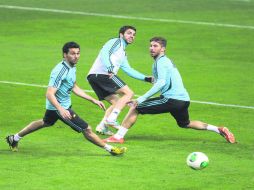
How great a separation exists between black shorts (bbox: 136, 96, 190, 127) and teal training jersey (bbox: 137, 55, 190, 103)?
0.34 feet

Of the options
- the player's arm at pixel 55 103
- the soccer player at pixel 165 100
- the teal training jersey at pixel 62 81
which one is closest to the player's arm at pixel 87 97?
the teal training jersey at pixel 62 81

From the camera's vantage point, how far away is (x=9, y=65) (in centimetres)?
2898

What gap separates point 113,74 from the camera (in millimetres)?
21625

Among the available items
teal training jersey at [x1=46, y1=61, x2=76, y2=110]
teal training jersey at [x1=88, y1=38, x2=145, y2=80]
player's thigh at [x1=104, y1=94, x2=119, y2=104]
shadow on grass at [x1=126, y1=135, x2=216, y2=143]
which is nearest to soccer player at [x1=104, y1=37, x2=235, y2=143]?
shadow on grass at [x1=126, y1=135, x2=216, y2=143]

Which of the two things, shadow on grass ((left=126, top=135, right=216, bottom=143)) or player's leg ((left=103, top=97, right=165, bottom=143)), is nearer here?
player's leg ((left=103, top=97, right=165, bottom=143))

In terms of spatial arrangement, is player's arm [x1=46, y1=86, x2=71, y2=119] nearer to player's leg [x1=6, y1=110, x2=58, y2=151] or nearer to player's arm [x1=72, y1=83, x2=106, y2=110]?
player's arm [x1=72, y1=83, x2=106, y2=110]

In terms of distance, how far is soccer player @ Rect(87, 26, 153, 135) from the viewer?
2138cm

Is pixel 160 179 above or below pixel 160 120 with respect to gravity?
above

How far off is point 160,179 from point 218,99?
8.43m

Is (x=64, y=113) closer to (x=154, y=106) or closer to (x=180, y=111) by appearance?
(x=154, y=106)

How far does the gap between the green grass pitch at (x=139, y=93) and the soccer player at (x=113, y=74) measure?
648 mm

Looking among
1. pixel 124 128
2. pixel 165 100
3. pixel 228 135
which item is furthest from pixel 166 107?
pixel 228 135

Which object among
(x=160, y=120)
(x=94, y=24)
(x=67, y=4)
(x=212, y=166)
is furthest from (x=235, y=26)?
(x=212, y=166)

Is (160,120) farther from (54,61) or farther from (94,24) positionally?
(94,24)
